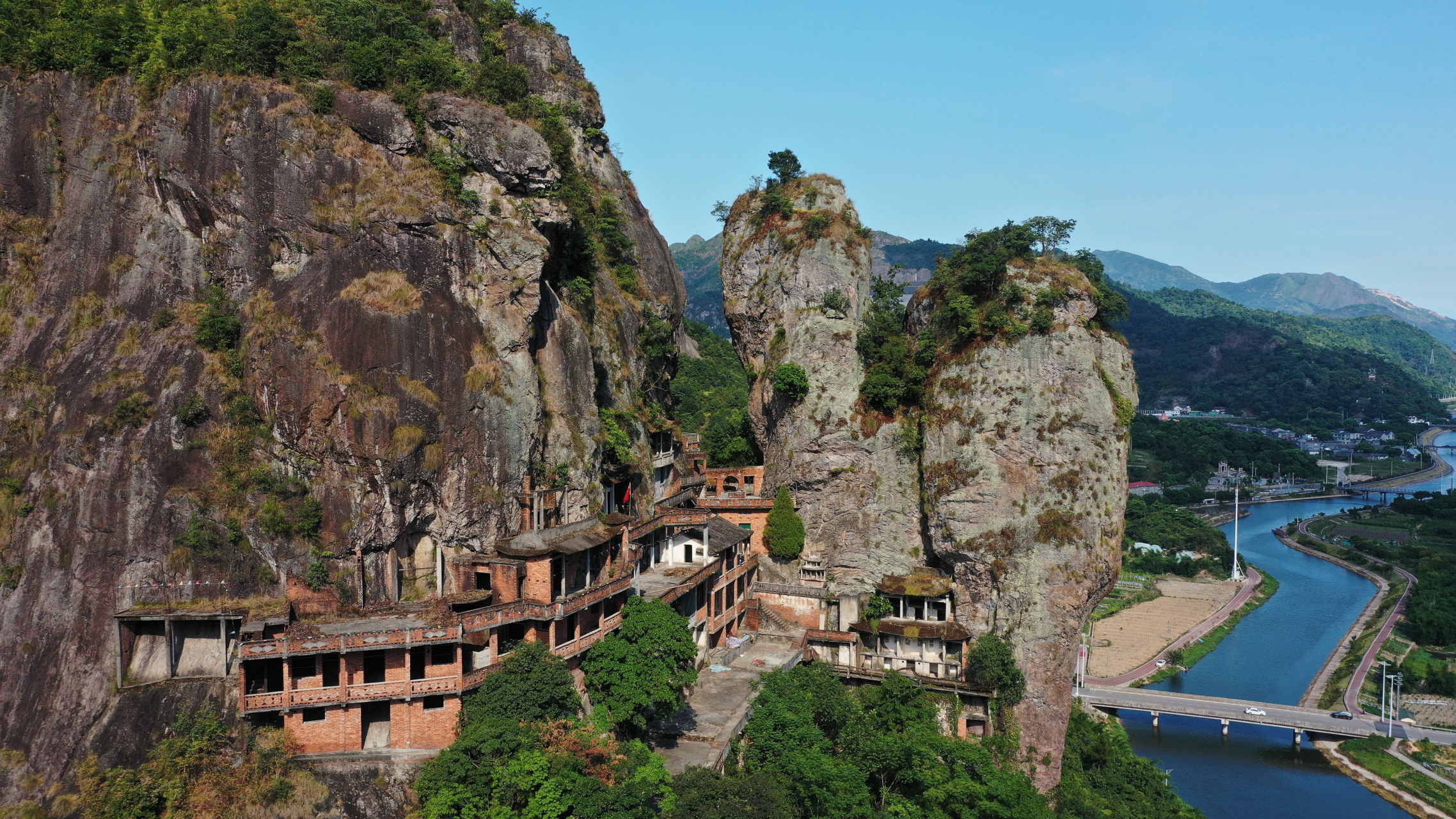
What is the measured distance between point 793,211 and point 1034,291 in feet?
60.3

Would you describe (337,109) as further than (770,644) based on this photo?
No

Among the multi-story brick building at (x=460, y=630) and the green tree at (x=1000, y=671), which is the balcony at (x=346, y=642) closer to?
the multi-story brick building at (x=460, y=630)

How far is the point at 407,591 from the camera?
1430 inches

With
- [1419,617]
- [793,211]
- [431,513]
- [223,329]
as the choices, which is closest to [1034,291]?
[793,211]

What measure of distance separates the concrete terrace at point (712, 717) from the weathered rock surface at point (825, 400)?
373 inches

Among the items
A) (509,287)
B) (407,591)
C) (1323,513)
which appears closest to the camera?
(407,591)

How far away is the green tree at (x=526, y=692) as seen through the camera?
33250 millimetres

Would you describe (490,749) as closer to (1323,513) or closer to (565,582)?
(565,582)

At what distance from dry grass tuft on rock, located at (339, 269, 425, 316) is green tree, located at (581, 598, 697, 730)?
1695 cm

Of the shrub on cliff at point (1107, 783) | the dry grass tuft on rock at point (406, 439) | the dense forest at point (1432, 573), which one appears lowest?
the shrub on cliff at point (1107, 783)

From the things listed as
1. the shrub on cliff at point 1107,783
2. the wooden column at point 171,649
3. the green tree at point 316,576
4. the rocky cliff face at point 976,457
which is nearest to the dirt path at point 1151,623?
the shrub on cliff at point 1107,783

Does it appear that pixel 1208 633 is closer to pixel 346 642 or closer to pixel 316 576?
pixel 346 642

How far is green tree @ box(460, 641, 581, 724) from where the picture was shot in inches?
1309

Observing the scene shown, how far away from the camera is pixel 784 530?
56688mm
